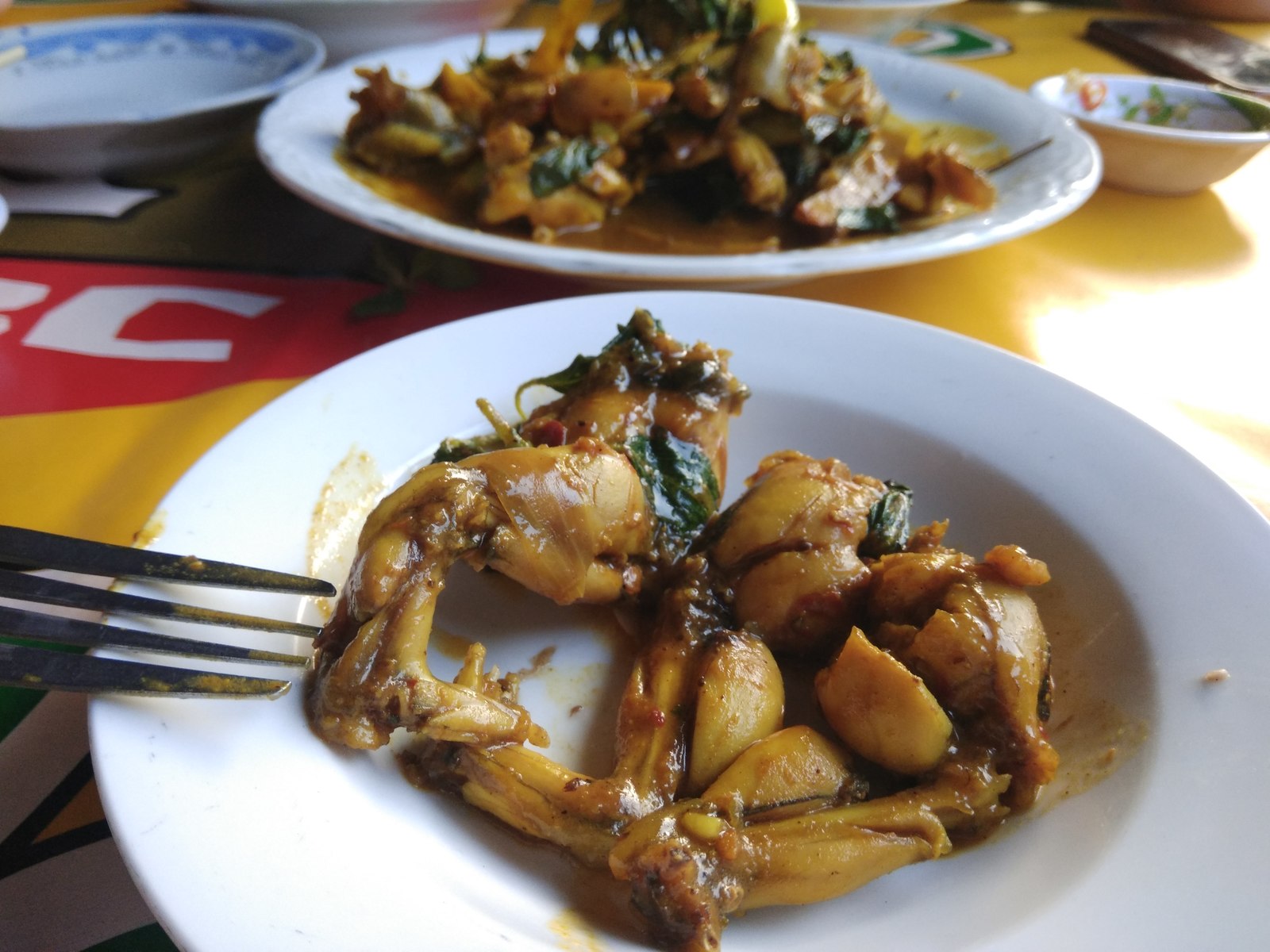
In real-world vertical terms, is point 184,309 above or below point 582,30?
below

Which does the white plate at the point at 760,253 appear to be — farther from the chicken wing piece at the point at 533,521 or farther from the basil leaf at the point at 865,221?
the chicken wing piece at the point at 533,521

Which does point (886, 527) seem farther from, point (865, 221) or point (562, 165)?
point (562, 165)

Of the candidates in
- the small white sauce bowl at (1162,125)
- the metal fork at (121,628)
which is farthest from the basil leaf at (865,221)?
the metal fork at (121,628)

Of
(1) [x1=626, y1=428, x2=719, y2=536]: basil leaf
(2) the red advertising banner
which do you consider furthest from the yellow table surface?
(1) [x1=626, y1=428, x2=719, y2=536]: basil leaf

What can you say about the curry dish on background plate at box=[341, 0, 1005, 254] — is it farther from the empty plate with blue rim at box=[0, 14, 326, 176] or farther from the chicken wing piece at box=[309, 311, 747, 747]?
the chicken wing piece at box=[309, 311, 747, 747]

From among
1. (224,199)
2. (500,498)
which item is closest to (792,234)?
(500,498)

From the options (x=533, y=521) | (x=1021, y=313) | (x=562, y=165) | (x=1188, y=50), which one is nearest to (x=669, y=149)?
(x=562, y=165)

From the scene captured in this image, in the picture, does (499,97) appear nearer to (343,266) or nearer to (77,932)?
(343,266)
